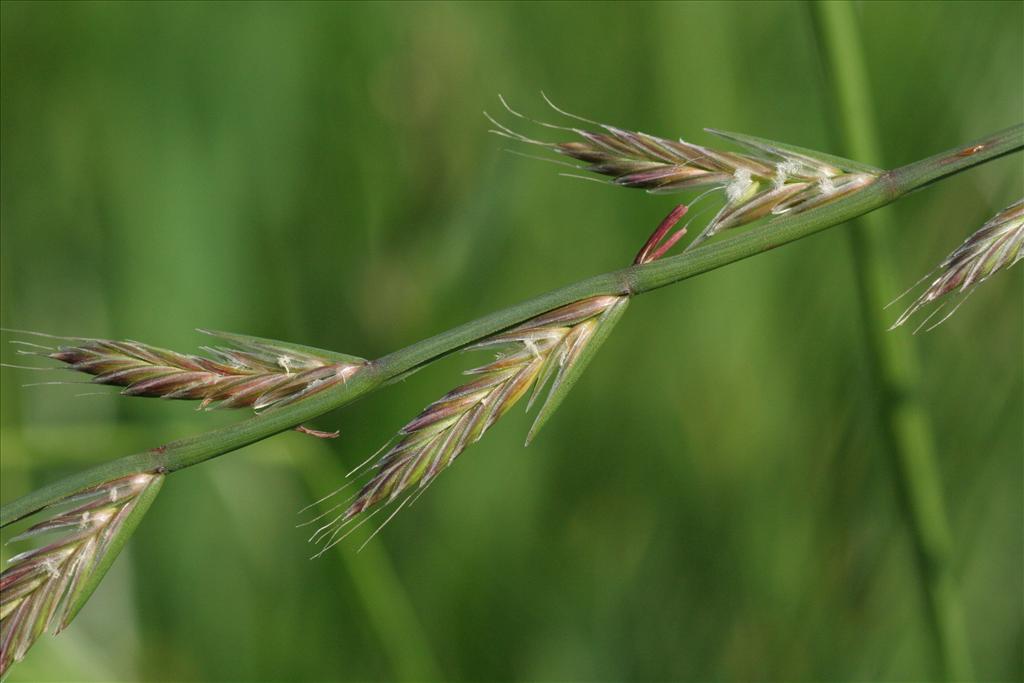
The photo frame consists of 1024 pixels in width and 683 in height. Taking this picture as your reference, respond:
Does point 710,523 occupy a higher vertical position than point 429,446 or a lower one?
lower

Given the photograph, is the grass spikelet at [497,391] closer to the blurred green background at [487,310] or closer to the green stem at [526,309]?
the green stem at [526,309]

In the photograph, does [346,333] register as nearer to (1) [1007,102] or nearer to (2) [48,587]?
(2) [48,587]

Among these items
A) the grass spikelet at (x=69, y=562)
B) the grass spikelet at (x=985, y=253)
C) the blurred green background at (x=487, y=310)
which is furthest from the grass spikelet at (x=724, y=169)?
the blurred green background at (x=487, y=310)

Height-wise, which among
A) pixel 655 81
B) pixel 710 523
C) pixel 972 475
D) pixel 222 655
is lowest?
pixel 972 475

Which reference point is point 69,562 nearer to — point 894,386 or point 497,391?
point 497,391

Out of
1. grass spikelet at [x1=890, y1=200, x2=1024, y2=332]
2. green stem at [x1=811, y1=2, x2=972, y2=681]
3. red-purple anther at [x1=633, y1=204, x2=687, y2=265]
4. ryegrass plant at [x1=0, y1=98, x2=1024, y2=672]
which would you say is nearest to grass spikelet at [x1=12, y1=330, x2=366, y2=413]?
ryegrass plant at [x1=0, y1=98, x2=1024, y2=672]

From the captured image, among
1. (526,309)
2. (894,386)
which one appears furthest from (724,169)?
(894,386)

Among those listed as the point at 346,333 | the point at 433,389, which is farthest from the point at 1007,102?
the point at 346,333

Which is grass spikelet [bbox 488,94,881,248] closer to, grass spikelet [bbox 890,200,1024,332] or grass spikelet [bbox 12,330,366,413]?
grass spikelet [bbox 890,200,1024,332]
